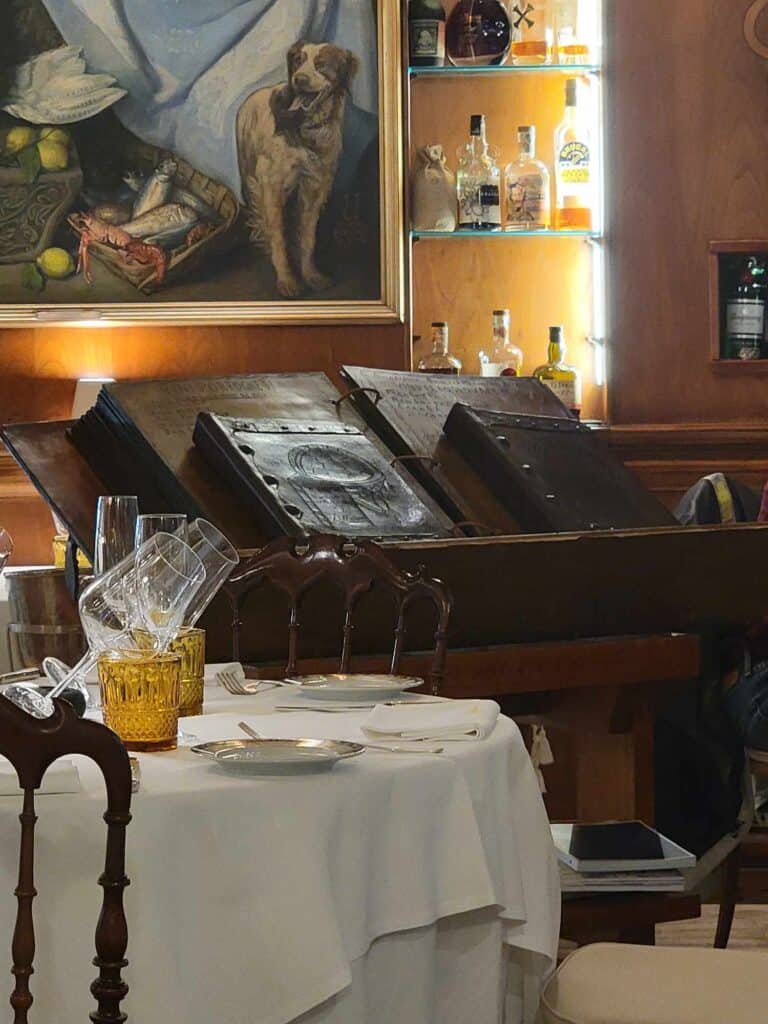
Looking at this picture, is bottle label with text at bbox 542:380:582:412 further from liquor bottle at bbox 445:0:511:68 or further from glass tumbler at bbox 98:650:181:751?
glass tumbler at bbox 98:650:181:751

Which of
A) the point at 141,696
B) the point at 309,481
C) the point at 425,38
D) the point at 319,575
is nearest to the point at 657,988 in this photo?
the point at 141,696

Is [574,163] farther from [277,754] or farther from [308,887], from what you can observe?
[308,887]

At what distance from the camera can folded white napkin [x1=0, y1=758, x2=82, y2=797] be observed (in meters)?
1.38

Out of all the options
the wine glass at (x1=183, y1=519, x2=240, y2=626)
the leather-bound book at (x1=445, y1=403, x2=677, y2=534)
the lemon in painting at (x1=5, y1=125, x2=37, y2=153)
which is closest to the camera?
the wine glass at (x1=183, y1=519, x2=240, y2=626)

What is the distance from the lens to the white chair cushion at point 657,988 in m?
1.71

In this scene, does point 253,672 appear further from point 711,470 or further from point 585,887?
point 711,470

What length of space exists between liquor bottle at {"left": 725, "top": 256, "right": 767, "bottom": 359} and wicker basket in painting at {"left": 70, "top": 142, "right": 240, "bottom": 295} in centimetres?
146

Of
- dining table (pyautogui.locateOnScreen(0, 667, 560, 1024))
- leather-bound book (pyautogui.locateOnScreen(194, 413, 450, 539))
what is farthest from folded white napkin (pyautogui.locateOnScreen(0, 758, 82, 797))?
leather-bound book (pyautogui.locateOnScreen(194, 413, 450, 539))

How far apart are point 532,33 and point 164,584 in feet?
10.5

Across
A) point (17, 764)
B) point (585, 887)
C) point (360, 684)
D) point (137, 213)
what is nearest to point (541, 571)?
point (585, 887)

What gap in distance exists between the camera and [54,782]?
1403 millimetres

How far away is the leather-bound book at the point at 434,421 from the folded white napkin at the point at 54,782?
1858 mm

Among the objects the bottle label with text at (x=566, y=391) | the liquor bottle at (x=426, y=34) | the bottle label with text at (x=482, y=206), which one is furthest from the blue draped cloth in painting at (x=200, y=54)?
the bottle label with text at (x=566, y=391)

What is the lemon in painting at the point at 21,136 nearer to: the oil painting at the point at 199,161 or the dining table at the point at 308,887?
the oil painting at the point at 199,161
